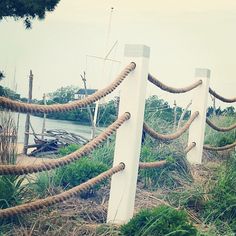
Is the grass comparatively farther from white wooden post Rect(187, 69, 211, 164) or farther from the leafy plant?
white wooden post Rect(187, 69, 211, 164)

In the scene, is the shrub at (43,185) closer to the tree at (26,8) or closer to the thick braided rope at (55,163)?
the thick braided rope at (55,163)

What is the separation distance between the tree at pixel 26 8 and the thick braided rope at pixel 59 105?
23.4 feet

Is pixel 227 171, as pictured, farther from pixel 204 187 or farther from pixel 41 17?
pixel 41 17

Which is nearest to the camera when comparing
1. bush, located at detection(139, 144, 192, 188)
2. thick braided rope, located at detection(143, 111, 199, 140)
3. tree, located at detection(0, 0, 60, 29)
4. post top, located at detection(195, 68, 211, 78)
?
thick braided rope, located at detection(143, 111, 199, 140)

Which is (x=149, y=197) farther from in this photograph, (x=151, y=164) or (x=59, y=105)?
(x=59, y=105)

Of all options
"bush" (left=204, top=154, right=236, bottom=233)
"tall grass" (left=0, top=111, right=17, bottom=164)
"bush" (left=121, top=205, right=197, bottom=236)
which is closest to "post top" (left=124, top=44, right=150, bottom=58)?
"tall grass" (left=0, top=111, right=17, bottom=164)

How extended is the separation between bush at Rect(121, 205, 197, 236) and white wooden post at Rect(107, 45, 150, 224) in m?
0.24

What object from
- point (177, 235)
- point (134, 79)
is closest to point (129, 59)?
point (134, 79)

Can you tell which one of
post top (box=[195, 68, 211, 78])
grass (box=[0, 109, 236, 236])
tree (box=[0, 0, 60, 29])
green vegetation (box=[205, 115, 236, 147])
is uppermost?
tree (box=[0, 0, 60, 29])

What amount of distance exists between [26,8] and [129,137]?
297 inches

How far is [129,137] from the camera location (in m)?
2.56

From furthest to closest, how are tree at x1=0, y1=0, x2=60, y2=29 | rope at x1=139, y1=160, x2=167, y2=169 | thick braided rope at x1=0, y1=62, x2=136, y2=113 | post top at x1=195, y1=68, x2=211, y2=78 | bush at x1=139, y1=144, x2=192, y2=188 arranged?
tree at x1=0, y1=0, x2=60, y2=29, post top at x1=195, y1=68, x2=211, y2=78, bush at x1=139, y1=144, x2=192, y2=188, rope at x1=139, y1=160, x2=167, y2=169, thick braided rope at x1=0, y1=62, x2=136, y2=113

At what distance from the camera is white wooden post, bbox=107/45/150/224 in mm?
2562

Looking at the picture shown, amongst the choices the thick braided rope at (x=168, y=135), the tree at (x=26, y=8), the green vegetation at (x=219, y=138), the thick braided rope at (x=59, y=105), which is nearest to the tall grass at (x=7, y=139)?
the thick braided rope at (x=59, y=105)
